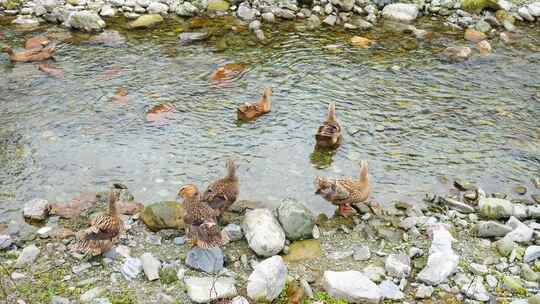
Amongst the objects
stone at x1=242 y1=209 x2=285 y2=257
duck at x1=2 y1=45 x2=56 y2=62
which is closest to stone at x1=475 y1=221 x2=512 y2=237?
stone at x1=242 y1=209 x2=285 y2=257

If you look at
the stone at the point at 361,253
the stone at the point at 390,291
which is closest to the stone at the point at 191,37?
the stone at the point at 361,253

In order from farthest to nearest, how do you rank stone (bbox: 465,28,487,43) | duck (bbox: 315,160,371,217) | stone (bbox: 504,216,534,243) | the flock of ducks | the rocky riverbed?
stone (bbox: 465,28,487,43)
duck (bbox: 315,160,371,217)
stone (bbox: 504,216,534,243)
the flock of ducks
the rocky riverbed

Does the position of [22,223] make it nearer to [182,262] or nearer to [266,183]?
[182,262]

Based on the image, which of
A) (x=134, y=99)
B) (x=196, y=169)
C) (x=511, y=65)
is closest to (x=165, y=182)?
(x=196, y=169)

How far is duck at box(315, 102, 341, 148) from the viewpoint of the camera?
10.4m

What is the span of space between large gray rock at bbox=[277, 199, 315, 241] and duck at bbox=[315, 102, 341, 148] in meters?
2.29

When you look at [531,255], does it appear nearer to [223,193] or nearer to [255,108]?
[223,193]

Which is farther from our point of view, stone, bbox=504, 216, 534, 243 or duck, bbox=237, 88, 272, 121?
duck, bbox=237, 88, 272, 121

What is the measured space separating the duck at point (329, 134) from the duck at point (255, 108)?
4.43 feet

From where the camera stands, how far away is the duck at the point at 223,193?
332 inches

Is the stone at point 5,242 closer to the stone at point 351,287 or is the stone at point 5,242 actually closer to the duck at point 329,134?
the stone at point 351,287

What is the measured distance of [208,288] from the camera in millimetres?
7129

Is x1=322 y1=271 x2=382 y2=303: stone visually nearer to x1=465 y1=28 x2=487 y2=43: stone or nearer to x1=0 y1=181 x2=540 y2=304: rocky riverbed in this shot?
x1=0 y1=181 x2=540 y2=304: rocky riverbed

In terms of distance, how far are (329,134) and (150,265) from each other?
4.29m
